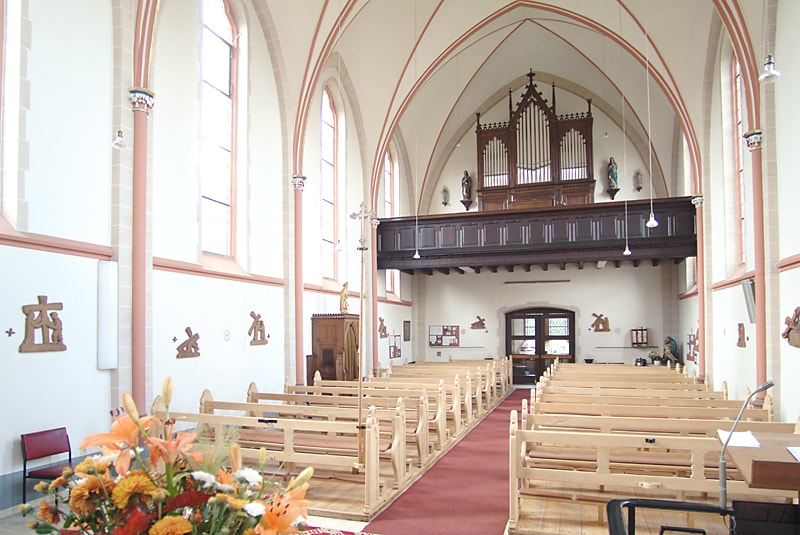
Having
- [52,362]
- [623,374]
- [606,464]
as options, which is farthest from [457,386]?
[52,362]

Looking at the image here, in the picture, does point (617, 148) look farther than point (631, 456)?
Yes

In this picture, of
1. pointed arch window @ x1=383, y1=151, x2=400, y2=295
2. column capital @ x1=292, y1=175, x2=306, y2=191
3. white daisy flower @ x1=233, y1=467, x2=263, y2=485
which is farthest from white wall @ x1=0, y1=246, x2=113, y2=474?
pointed arch window @ x1=383, y1=151, x2=400, y2=295

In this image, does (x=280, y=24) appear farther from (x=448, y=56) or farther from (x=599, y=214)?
(x=599, y=214)

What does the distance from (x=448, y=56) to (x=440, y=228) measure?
4.70m

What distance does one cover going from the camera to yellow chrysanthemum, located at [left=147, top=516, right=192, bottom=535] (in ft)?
5.04

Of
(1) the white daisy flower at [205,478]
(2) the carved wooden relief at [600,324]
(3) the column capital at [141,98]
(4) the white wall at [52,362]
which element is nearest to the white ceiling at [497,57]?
(2) the carved wooden relief at [600,324]

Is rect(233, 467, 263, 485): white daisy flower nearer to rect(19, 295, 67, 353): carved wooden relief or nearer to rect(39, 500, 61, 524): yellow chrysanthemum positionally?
rect(39, 500, 61, 524): yellow chrysanthemum

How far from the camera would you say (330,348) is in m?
13.8

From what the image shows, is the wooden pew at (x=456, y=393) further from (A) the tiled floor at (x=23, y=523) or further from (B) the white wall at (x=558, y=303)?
(B) the white wall at (x=558, y=303)

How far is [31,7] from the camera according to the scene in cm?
739

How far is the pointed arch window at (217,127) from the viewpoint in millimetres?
11141

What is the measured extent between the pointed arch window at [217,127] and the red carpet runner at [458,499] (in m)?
5.65

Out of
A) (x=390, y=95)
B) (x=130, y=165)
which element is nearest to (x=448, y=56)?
(x=390, y=95)

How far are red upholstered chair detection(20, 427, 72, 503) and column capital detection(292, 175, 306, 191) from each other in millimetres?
7087
